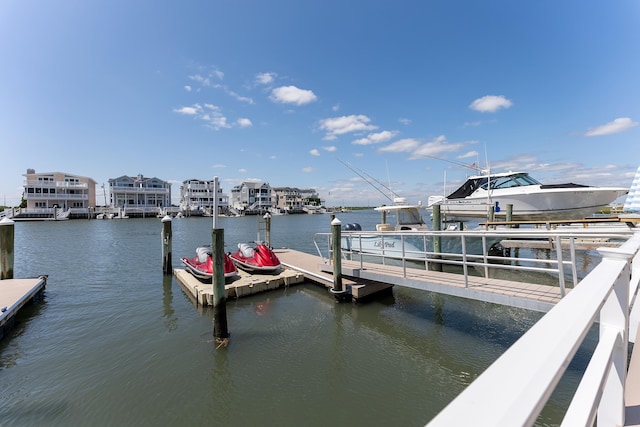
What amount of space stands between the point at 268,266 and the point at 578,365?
31.3ft

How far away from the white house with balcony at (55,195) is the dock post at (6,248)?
2729 inches

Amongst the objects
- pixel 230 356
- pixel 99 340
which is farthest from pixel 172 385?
pixel 99 340

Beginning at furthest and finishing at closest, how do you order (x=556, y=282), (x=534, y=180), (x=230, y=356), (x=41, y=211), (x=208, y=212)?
(x=208, y=212), (x=41, y=211), (x=534, y=180), (x=556, y=282), (x=230, y=356)

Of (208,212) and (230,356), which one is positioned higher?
(208,212)

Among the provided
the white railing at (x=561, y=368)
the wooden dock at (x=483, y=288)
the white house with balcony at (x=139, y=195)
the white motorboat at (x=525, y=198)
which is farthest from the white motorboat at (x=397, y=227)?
the white house with balcony at (x=139, y=195)

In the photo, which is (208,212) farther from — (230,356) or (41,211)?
(230,356)

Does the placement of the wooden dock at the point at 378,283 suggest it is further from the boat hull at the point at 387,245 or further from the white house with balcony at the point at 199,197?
the white house with balcony at the point at 199,197

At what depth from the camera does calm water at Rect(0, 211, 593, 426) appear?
5.18 metres

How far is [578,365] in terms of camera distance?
612 centimetres

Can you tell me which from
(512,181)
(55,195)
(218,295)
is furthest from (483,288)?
(55,195)

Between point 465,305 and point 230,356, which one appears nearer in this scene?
point 230,356

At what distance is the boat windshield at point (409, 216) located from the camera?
15289mm

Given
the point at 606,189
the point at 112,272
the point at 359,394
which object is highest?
the point at 606,189

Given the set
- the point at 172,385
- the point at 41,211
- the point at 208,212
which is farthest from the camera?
the point at 208,212
